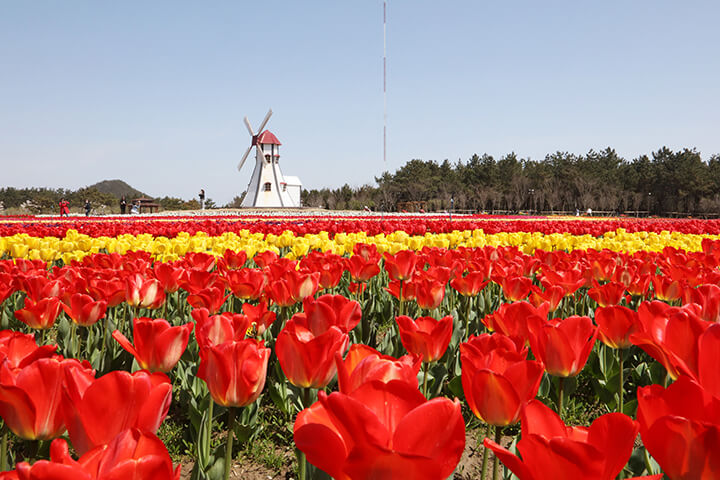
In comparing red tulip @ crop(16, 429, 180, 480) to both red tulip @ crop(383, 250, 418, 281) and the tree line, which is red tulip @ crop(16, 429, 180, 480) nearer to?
red tulip @ crop(383, 250, 418, 281)

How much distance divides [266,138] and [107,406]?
5372 centimetres

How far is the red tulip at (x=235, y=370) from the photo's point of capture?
1.28 meters

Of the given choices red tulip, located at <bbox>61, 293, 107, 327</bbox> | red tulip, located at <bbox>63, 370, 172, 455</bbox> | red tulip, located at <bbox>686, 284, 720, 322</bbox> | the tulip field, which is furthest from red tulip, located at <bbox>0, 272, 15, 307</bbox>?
red tulip, located at <bbox>686, 284, 720, 322</bbox>

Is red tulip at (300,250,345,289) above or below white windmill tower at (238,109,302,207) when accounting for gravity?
below

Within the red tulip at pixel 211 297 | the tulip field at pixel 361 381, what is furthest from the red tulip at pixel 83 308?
the red tulip at pixel 211 297

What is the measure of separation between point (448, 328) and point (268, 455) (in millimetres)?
1216

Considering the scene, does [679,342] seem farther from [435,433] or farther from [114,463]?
[114,463]

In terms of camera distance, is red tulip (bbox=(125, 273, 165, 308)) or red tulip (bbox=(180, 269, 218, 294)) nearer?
red tulip (bbox=(125, 273, 165, 308))

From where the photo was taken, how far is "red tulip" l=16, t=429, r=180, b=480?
622 millimetres

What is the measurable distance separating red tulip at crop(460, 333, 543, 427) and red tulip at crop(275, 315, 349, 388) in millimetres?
346

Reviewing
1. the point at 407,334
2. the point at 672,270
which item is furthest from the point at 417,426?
the point at 672,270

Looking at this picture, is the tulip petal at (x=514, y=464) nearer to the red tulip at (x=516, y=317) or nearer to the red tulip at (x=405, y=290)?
the red tulip at (x=516, y=317)

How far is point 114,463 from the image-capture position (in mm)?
693

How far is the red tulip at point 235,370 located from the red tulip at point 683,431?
87cm
